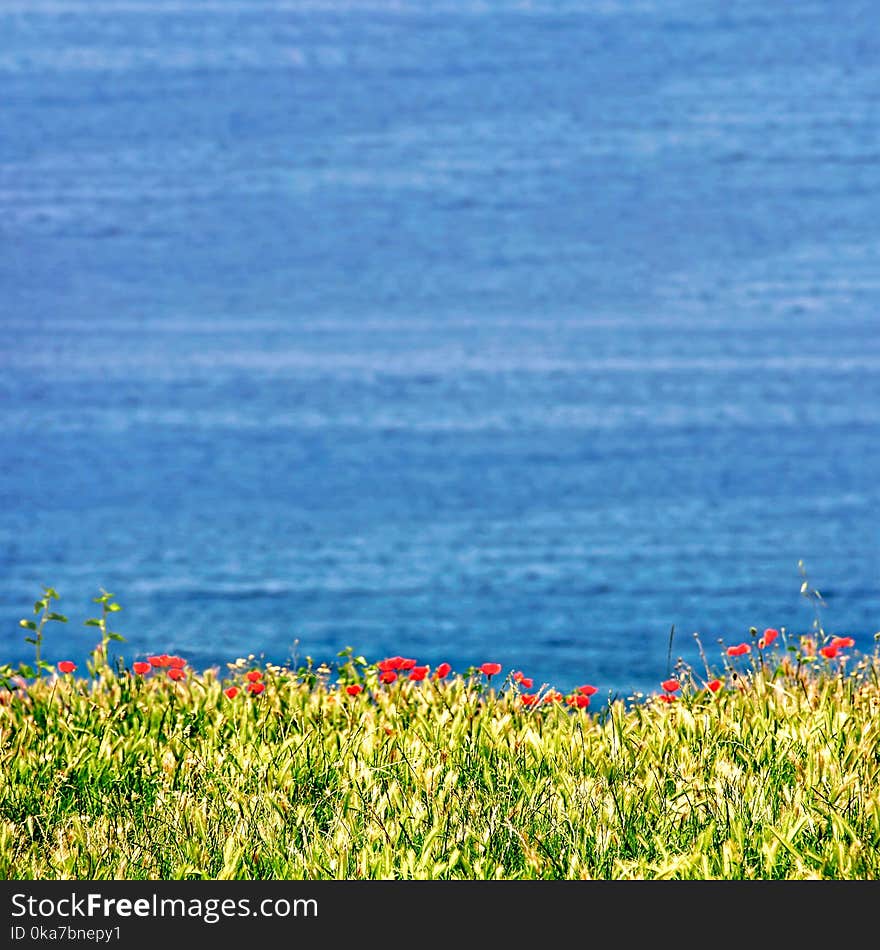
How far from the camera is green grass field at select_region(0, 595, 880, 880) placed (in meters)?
2.81

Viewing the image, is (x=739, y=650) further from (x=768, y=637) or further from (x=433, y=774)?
(x=433, y=774)

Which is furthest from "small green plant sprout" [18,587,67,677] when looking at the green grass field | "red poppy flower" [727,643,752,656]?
"red poppy flower" [727,643,752,656]

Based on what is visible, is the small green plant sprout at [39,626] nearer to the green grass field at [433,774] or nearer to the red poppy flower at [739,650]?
the green grass field at [433,774]

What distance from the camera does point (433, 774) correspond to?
3.27 meters

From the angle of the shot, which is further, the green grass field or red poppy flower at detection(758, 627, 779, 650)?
red poppy flower at detection(758, 627, 779, 650)

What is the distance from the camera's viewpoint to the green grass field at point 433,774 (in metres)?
2.81

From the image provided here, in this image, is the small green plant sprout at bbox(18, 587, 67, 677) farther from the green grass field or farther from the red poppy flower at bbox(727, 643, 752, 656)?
the red poppy flower at bbox(727, 643, 752, 656)

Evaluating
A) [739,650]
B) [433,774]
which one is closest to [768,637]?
[739,650]

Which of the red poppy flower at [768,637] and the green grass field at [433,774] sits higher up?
the red poppy flower at [768,637]

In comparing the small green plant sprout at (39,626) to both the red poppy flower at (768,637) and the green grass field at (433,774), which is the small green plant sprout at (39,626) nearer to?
the green grass field at (433,774)

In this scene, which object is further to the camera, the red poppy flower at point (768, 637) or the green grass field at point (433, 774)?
the red poppy flower at point (768, 637)

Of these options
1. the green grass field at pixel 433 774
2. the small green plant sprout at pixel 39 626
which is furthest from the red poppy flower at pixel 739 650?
the small green plant sprout at pixel 39 626
